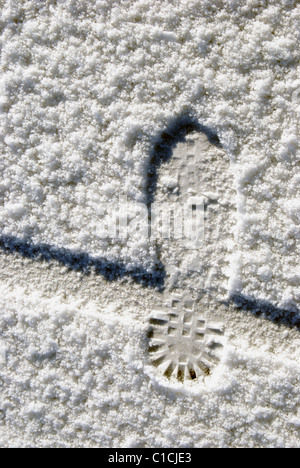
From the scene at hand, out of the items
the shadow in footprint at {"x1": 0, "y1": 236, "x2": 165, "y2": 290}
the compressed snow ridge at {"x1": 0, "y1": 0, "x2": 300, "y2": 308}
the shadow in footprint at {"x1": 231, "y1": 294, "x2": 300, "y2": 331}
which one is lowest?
the shadow in footprint at {"x1": 231, "y1": 294, "x2": 300, "y2": 331}

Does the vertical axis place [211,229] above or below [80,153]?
below

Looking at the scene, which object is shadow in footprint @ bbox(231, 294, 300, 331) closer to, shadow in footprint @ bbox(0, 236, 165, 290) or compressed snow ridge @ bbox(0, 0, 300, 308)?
compressed snow ridge @ bbox(0, 0, 300, 308)

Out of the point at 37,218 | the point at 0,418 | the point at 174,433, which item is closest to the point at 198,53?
the point at 37,218

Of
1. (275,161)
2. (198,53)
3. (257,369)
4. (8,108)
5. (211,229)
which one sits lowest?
(257,369)

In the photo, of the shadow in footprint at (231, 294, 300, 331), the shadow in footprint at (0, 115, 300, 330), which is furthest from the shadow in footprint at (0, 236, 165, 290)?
the shadow in footprint at (231, 294, 300, 331)

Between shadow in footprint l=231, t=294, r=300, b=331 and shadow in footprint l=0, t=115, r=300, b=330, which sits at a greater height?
shadow in footprint l=0, t=115, r=300, b=330

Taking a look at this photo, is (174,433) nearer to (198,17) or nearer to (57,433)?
(57,433)

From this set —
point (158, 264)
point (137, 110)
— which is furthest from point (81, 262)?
point (137, 110)
